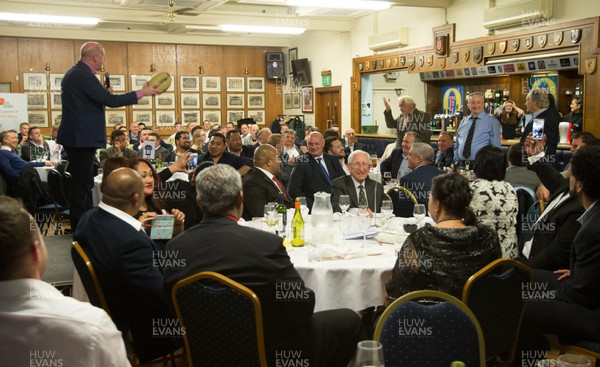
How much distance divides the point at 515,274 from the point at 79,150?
13.5ft

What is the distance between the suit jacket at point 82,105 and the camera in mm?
5484

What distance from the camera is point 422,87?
13.8 metres

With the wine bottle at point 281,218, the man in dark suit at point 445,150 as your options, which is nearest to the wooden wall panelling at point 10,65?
the man in dark suit at point 445,150

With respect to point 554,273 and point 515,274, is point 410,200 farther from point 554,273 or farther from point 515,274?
point 515,274

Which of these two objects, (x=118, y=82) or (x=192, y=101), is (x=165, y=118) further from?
(x=118, y=82)

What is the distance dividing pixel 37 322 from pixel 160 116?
16109 millimetres

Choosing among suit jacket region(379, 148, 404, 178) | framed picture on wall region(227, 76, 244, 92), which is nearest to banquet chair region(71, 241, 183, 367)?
suit jacket region(379, 148, 404, 178)

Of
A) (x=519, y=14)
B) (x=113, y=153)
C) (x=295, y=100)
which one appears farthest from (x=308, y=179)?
(x=295, y=100)

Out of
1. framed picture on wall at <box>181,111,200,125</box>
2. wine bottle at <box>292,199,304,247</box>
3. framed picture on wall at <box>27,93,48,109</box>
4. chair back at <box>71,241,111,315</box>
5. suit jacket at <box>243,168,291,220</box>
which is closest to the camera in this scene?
chair back at <box>71,241,111,315</box>

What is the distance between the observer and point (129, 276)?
302cm

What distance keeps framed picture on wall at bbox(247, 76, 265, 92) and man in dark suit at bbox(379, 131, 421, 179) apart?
10520mm

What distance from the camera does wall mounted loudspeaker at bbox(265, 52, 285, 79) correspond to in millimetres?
18016

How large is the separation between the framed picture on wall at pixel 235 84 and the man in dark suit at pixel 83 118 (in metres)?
12.4

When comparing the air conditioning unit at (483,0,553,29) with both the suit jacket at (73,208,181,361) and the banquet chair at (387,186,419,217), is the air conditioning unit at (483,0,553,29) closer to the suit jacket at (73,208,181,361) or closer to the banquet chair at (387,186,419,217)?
the banquet chair at (387,186,419,217)
